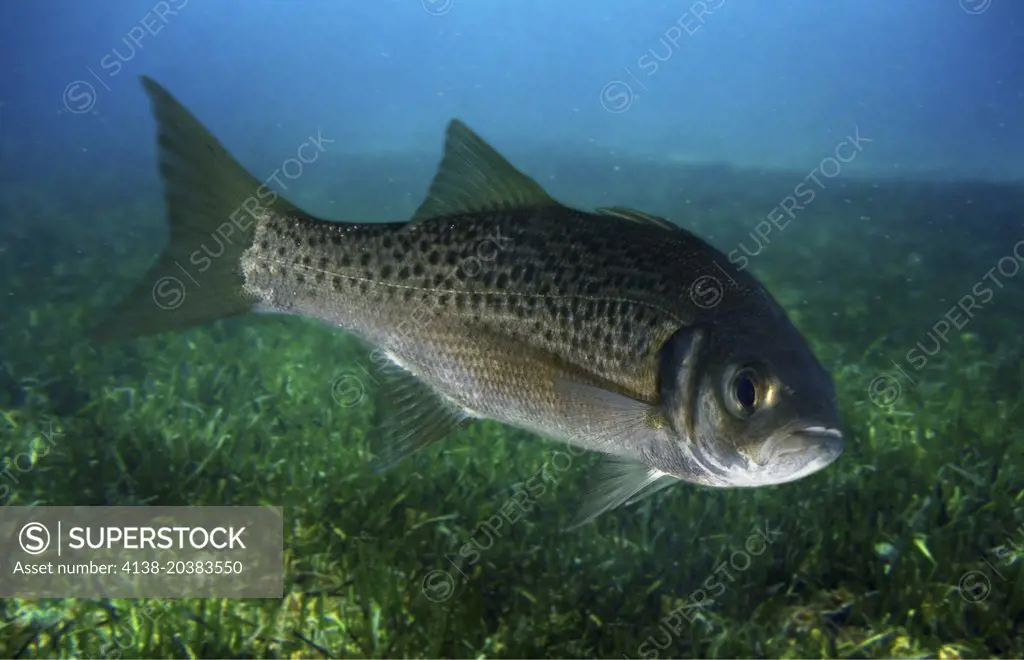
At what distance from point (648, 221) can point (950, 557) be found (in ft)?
8.50

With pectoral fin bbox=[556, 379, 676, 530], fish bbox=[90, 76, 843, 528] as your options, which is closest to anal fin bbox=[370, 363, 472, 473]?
fish bbox=[90, 76, 843, 528]

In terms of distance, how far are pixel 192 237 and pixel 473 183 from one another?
124 centimetres

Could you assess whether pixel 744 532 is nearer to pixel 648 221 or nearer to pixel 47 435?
pixel 648 221

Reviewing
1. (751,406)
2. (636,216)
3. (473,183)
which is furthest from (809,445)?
(473,183)

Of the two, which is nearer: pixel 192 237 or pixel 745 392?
pixel 745 392

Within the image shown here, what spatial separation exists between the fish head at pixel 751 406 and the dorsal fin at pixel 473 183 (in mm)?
823

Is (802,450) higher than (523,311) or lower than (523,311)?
lower

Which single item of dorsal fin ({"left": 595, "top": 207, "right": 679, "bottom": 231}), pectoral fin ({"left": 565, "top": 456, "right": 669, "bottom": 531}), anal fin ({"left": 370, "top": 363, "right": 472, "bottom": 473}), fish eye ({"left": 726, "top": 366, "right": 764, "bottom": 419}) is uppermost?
dorsal fin ({"left": 595, "top": 207, "right": 679, "bottom": 231})

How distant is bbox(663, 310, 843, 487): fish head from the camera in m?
2.28

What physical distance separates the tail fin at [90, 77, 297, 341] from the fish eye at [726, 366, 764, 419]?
6.48 feet

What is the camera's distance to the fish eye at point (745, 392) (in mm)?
2336

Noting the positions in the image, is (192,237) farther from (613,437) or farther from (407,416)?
(613,437)

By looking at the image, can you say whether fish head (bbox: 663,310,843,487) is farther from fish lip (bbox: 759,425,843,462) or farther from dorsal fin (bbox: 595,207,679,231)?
dorsal fin (bbox: 595,207,679,231)

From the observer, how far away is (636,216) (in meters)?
2.78
